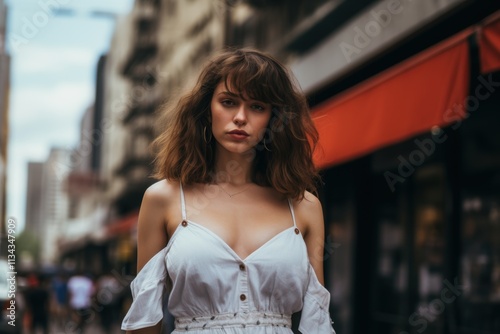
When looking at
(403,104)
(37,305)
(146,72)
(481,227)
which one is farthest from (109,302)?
(146,72)

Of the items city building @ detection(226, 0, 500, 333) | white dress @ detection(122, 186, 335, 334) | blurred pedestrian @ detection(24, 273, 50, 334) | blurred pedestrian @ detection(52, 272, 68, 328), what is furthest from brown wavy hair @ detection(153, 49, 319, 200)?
blurred pedestrian @ detection(52, 272, 68, 328)

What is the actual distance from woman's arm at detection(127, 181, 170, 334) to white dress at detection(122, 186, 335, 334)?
0.14 ft

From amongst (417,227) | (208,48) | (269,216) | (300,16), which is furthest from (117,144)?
(269,216)

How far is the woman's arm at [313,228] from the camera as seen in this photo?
307 centimetres

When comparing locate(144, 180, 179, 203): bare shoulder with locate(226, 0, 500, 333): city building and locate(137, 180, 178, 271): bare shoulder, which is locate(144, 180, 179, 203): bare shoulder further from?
locate(226, 0, 500, 333): city building

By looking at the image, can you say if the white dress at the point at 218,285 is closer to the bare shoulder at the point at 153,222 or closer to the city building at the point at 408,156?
the bare shoulder at the point at 153,222

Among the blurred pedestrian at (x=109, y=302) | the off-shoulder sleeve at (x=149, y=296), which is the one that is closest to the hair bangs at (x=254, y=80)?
the off-shoulder sleeve at (x=149, y=296)

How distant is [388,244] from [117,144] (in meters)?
46.3

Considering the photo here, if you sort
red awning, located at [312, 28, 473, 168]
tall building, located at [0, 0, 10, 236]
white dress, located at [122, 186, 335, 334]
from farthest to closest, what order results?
tall building, located at [0, 0, 10, 236] < red awning, located at [312, 28, 473, 168] < white dress, located at [122, 186, 335, 334]

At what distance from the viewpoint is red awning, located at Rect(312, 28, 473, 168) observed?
23.3ft

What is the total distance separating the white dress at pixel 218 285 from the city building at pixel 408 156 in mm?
3931

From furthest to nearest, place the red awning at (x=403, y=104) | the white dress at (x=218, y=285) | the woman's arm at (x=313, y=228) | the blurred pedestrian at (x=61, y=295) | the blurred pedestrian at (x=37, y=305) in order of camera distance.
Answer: the blurred pedestrian at (x=61, y=295) → the blurred pedestrian at (x=37, y=305) → the red awning at (x=403, y=104) → the woman's arm at (x=313, y=228) → the white dress at (x=218, y=285)

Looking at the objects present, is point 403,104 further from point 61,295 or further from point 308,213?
point 61,295

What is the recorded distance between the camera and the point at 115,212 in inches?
2140
